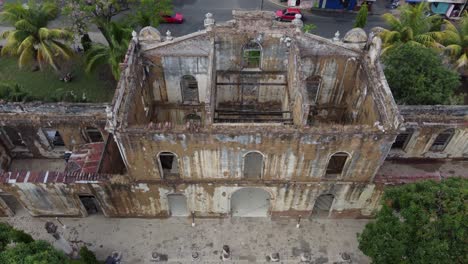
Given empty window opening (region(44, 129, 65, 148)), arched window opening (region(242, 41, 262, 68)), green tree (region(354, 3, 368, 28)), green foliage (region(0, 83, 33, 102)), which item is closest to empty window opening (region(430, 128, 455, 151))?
arched window opening (region(242, 41, 262, 68))

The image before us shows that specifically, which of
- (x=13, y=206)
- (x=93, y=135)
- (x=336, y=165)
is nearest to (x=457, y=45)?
(x=336, y=165)

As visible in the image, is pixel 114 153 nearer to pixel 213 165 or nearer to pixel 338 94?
pixel 213 165

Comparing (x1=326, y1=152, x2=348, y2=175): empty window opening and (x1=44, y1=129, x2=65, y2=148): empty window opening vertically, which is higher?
(x1=326, y1=152, x2=348, y2=175): empty window opening

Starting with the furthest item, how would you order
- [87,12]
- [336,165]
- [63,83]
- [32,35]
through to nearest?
[63,83] → [87,12] → [32,35] → [336,165]

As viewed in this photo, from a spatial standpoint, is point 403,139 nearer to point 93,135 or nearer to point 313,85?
point 313,85

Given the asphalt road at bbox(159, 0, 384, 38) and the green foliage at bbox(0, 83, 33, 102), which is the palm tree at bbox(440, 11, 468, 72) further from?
the green foliage at bbox(0, 83, 33, 102)

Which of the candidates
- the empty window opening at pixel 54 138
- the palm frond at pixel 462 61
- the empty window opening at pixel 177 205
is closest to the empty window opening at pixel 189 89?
the empty window opening at pixel 177 205

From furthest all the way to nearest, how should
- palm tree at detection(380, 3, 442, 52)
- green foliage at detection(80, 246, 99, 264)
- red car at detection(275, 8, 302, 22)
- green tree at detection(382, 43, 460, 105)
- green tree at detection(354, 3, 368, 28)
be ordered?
red car at detection(275, 8, 302, 22)
green tree at detection(354, 3, 368, 28)
palm tree at detection(380, 3, 442, 52)
green tree at detection(382, 43, 460, 105)
green foliage at detection(80, 246, 99, 264)
